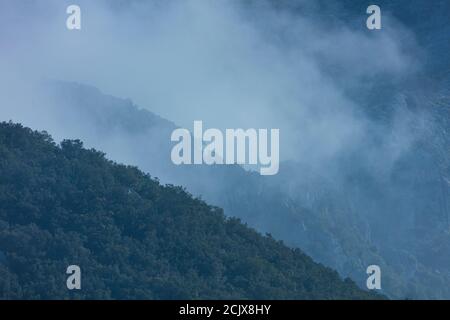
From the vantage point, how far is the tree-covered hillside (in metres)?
35.4

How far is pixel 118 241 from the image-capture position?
37188 millimetres

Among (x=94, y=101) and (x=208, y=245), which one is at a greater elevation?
(x=94, y=101)

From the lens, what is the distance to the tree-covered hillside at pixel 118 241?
116 feet

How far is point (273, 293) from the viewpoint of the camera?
116 feet

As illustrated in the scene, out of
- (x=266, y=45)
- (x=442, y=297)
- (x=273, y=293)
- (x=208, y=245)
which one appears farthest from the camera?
(x=266, y=45)

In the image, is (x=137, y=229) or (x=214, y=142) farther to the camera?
(x=214, y=142)

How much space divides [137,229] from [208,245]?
5.06 feet

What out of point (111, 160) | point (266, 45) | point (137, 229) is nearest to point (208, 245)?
point (137, 229)

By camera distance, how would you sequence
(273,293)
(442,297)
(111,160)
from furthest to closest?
(442,297) < (111,160) < (273,293)

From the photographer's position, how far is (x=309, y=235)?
45.1 meters
